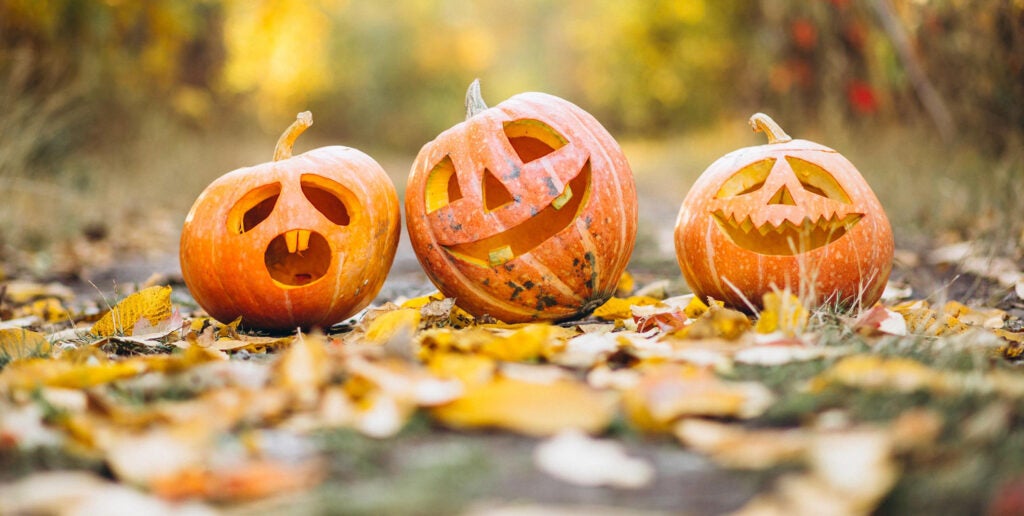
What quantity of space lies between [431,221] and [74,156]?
5202mm

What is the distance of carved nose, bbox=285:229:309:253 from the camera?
2.61 meters

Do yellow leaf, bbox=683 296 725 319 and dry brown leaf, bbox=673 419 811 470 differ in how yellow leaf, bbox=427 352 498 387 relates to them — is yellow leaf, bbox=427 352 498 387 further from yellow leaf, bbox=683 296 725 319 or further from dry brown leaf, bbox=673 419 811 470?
yellow leaf, bbox=683 296 725 319

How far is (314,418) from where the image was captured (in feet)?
4.53

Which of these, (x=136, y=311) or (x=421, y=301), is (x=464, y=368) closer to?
(x=421, y=301)

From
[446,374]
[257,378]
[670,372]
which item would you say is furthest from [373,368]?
[670,372]

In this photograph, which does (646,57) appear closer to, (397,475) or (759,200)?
(759,200)

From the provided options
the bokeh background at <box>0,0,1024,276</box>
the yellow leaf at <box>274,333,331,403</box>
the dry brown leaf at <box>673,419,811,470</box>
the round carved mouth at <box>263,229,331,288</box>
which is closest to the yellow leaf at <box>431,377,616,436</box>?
the dry brown leaf at <box>673,419,811,470</box>

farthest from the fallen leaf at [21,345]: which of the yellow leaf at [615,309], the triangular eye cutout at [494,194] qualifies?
the yellow leaf at [615,309]

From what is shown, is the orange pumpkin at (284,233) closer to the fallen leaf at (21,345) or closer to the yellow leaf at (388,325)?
the yellow leaf at (388,325)

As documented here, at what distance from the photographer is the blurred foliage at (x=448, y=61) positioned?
211 inches

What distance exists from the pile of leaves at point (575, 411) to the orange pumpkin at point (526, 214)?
437 millimetres

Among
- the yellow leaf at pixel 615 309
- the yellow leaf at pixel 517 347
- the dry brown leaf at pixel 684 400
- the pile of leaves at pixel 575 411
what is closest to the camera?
the pile of leaves at pixel 575 411

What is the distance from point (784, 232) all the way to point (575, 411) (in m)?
1.40

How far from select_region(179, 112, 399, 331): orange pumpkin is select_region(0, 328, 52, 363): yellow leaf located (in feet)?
1.68
